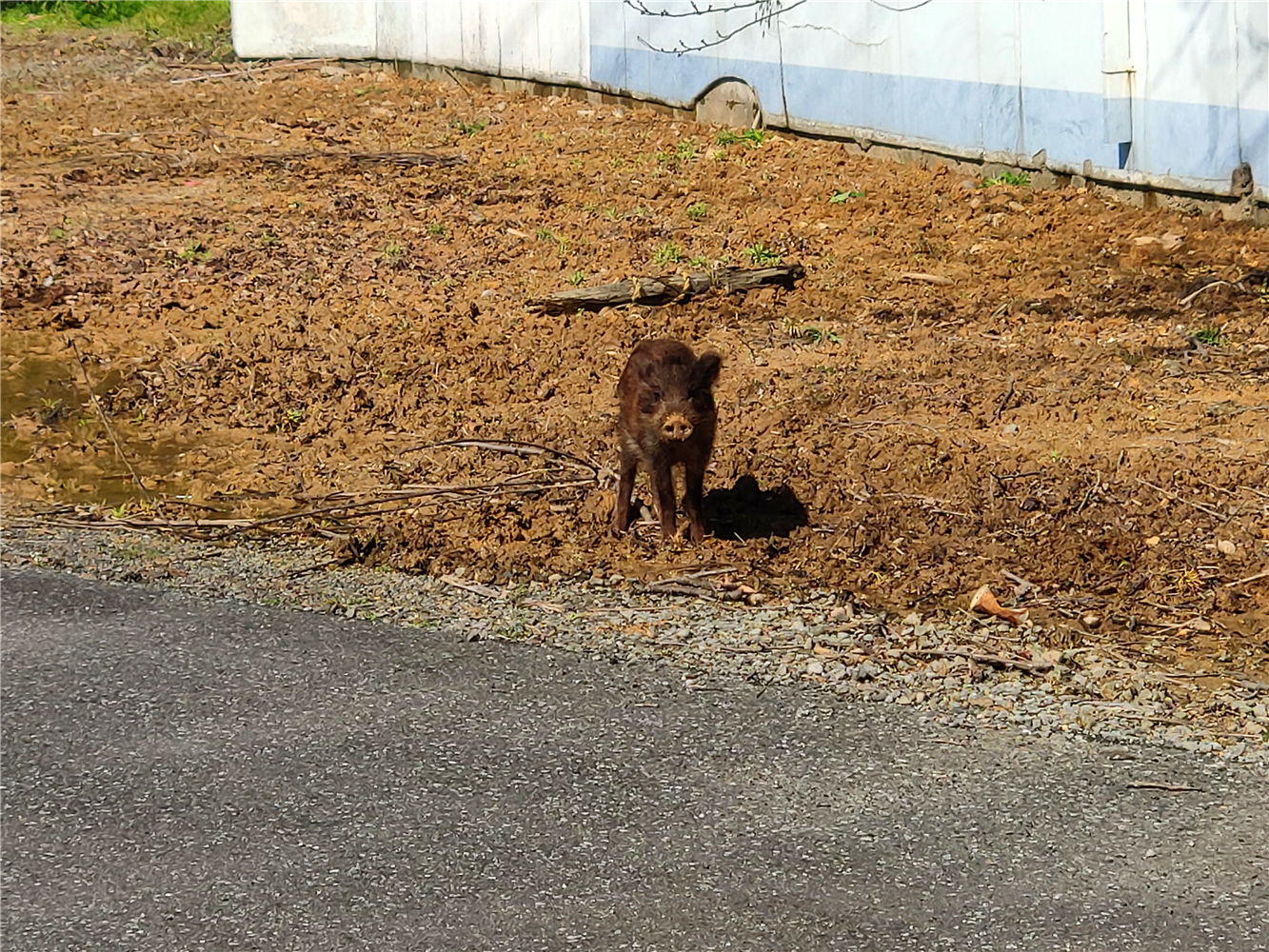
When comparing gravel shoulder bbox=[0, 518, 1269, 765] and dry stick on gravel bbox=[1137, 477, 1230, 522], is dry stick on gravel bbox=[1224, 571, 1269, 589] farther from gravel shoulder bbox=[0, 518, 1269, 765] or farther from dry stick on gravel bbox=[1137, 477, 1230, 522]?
gravel shoulder bbox=[0, 518, 1269, 765]

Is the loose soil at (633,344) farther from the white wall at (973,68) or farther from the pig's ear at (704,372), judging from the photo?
the pig's ear at (704,372)

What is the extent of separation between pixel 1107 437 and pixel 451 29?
44.9 ft

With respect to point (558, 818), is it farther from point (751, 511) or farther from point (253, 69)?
point (253, 69)

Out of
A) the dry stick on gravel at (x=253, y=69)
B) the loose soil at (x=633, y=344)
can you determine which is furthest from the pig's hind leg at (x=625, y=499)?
the dry stick on gravel at (x=253, y=69)

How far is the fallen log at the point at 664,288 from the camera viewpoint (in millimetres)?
11805

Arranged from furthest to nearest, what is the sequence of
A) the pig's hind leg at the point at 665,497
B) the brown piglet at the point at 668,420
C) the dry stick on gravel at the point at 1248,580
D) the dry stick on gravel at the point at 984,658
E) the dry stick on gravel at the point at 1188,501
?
the pig's hind leg at the point at 665,497
the dry stick on gravel at the point at 1188,501
the brown piglet at the point at 668,420
the dry stick on gravel at the point at 1248,580
the dry stick on gravel at the point at 984,658

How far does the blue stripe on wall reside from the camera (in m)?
12.7

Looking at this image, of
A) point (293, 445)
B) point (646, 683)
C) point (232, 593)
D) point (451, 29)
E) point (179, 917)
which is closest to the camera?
point (179, 917)

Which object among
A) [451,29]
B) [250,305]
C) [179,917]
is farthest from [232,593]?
[451,29]

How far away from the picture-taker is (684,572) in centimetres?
769

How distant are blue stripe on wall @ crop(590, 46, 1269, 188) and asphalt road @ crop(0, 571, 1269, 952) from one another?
317 inches

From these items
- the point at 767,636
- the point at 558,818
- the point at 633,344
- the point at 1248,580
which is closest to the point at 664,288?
the point at 633,344

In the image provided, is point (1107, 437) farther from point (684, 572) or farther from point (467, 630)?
point (467, 630)

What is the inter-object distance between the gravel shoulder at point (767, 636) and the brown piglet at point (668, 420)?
1.78 ft
